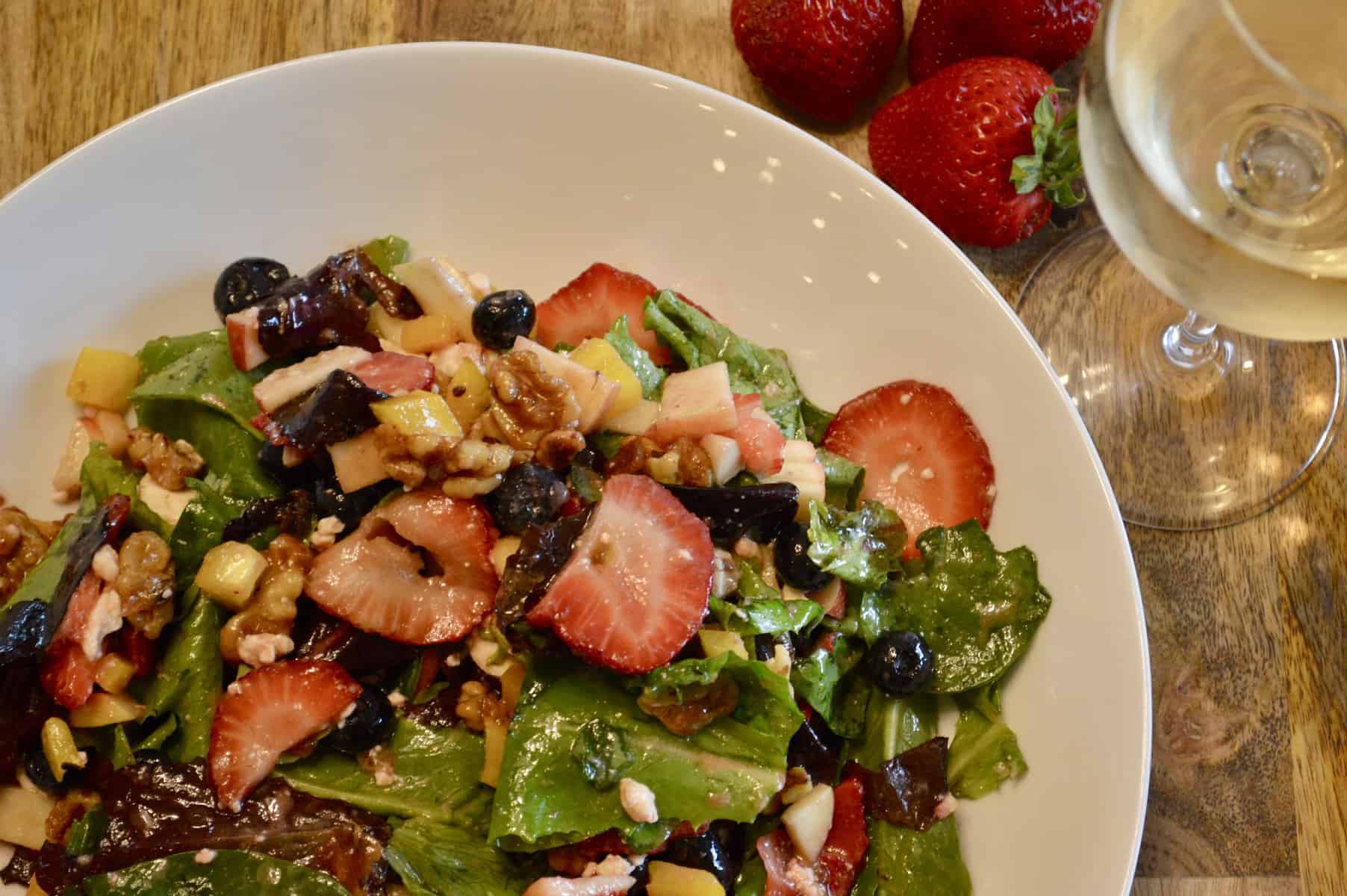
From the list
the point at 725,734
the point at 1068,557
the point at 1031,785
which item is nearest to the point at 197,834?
the point at 725,734

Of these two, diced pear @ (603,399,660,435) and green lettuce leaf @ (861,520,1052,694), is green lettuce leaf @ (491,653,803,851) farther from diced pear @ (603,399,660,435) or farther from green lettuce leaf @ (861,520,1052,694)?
diced pear @ (603,399,660,435)

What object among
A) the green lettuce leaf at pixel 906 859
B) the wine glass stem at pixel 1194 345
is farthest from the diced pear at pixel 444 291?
the wine glass stem at pixel 1194 345

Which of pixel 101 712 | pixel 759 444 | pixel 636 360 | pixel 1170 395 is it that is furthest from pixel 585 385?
pixel 1170 395

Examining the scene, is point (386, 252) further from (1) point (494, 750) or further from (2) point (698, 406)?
(1) point (494, 750)

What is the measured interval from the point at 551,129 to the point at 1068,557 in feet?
4.14

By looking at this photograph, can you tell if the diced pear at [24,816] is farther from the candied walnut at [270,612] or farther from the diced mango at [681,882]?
the diced mango at [681,882]

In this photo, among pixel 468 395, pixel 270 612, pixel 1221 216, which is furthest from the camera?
pixel 468 395

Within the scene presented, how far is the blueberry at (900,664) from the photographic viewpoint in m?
1.72

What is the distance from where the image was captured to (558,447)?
1720mm

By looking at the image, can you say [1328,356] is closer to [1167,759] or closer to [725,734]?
[1167,759]

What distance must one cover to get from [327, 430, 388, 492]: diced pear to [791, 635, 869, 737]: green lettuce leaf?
774 mm

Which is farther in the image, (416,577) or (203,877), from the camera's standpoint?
(416,577)

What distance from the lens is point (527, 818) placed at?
1.55 meters

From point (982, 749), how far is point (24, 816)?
164 centimetres
